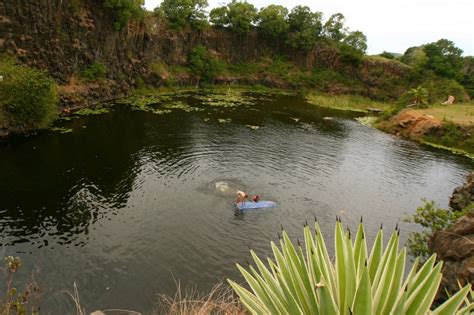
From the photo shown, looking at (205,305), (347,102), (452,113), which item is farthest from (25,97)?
(347,102)

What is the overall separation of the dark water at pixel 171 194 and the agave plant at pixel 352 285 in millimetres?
10339

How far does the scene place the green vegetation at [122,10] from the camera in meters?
49.6

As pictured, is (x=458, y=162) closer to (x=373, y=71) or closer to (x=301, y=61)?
(x=373, y=71)

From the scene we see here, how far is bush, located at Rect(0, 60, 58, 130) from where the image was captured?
29969mm

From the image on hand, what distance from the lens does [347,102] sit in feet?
236

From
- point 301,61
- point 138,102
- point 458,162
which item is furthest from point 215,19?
point 458,162

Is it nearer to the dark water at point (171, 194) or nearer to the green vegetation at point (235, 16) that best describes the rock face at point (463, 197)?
the dark water at point (171, 194)

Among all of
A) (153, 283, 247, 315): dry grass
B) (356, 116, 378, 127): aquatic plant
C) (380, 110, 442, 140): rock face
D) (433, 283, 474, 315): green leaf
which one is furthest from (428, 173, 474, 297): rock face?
(356, 116, 378, 127): aquatic plant

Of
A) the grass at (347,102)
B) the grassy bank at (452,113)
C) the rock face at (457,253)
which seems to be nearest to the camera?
the rock face at (457,253)

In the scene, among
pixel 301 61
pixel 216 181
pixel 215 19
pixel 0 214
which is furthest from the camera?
pixel 301 61

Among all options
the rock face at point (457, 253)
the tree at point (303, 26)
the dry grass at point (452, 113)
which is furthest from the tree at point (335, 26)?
the rock face at point (457, 253)

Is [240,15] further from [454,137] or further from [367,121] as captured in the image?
[454,137]

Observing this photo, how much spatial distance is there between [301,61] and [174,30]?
36.7 m

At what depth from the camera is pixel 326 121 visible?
170 feet
